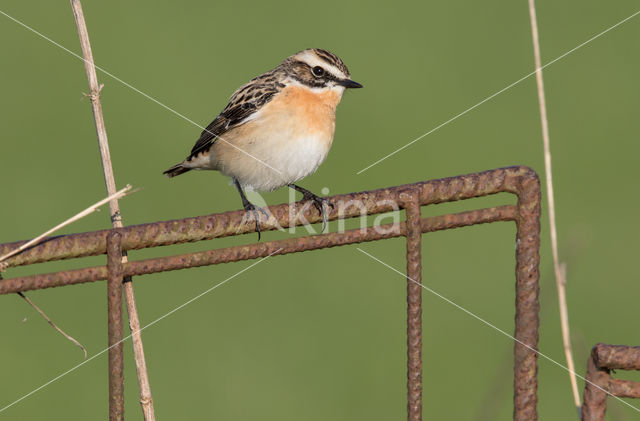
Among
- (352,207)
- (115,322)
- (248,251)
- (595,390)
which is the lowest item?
(595,390)

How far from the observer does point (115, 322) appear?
2.24 meters

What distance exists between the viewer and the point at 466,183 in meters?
2.55

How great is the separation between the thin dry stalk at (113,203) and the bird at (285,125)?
2.66m

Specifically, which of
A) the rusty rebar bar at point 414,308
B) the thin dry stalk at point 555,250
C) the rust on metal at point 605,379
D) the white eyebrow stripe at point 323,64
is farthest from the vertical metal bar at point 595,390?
the white eyebrow stripe at point 323,64

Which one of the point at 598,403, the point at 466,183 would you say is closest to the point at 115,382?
the point at 466,183

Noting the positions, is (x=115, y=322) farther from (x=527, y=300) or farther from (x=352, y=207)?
(x=527, y=300)

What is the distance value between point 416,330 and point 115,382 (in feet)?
2.80

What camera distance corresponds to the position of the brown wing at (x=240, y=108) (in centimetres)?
637

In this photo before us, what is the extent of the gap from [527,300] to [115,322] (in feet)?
3.86

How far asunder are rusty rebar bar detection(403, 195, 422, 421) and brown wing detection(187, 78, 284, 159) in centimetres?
392

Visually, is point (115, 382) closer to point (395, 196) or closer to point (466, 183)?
point (395, 196)

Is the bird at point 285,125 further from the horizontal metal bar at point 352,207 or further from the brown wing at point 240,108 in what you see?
the horizontal metal bar at point 352,207

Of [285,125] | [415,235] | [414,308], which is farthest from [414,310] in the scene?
[285,125]

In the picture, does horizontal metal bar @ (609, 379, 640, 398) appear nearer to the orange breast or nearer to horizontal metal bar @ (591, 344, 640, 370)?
horizontal metal bar @ (591, 344, 640, 370)
